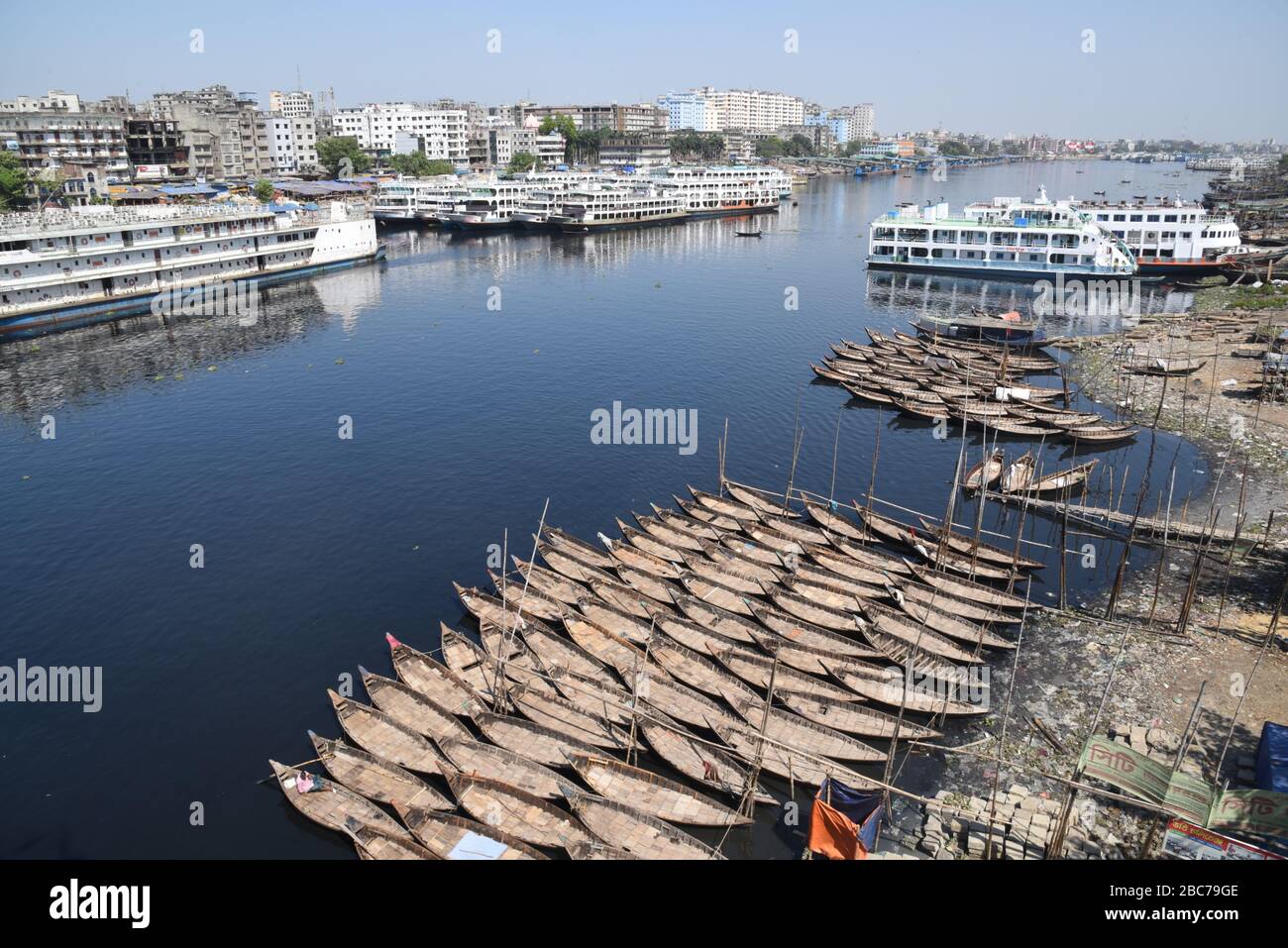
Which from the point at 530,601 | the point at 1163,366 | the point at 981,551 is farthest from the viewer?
the point at 1163,366

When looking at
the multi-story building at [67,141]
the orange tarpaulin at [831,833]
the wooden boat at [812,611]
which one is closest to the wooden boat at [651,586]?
the wooden boat at [812,611]

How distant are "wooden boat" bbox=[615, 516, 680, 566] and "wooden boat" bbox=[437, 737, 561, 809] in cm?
1514

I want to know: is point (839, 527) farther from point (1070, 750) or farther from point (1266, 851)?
point (1266, 851)

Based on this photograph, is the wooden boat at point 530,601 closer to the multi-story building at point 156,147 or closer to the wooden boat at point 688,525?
the wooden boat at point 688,525

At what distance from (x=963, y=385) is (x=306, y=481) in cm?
5269

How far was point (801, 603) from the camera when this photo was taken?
39.4m

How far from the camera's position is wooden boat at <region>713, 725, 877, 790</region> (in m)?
29.0

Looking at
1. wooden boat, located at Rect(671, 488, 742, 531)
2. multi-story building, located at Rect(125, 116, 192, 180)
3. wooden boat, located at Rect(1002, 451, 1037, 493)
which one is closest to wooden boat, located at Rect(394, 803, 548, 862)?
wooden boat, located at Rect(671, 488, 742, 531)

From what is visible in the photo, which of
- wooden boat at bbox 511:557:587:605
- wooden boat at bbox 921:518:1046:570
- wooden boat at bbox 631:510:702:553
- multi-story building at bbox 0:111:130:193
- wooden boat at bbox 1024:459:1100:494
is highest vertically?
multi-story building at bbox 0:111:130:193

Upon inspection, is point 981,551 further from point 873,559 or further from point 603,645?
point 603,645

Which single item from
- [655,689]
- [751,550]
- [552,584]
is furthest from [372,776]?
[751,550]

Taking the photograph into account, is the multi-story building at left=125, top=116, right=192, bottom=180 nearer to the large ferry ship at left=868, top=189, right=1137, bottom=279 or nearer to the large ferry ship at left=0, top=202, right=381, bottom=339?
the large ferry ship at left=0, top=202, right=381, bottom=339

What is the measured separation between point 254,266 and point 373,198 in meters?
76.5

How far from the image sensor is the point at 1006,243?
115 meters
